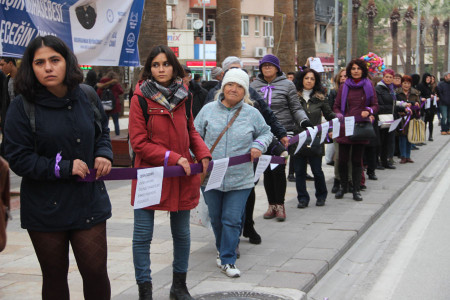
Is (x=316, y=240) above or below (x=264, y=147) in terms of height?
below

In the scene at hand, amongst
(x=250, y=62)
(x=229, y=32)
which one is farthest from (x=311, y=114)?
(x=250, y=62)

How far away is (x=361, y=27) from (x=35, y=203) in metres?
85.7

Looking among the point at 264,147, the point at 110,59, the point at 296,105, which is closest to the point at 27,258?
the point at 264,147

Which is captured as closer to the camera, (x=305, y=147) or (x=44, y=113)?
(x=44, y=113)

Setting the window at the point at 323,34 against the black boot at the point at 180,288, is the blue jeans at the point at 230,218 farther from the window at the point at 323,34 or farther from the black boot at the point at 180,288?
the window at the point at 323,34

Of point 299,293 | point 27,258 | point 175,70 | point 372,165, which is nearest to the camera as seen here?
point 175,70

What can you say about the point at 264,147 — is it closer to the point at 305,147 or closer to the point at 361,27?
the point at 305,147

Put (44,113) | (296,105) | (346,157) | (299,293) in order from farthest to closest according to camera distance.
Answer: (346,157) < (296,105) < (299,293) < (44,113)

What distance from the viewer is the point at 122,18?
10.5m

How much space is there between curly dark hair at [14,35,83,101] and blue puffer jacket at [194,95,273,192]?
220 cm

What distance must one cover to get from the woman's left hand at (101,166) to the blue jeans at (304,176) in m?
5.41

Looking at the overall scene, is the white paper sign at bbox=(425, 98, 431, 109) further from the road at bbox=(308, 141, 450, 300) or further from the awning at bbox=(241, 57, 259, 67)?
the awning at bbox=(241, 57, 259, 67)

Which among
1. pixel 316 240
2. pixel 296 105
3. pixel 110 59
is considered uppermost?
pixel 110 59

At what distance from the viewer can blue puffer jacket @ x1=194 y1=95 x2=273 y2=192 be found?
5977mm
